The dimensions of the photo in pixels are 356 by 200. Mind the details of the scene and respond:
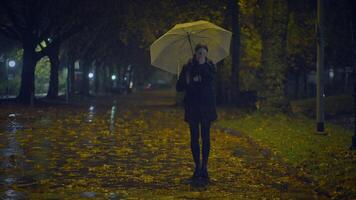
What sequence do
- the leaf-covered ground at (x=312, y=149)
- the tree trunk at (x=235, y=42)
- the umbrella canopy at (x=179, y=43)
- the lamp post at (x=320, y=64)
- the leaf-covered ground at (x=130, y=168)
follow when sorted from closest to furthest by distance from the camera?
the leaf-covered ground at (x=130, y=168) < the leaf-covered ground at (x=312, y=149) < the umbrella canopy at (x=179, y=43) < the lamp post at (x=320, y=64) < the tree trunk at (x=235, y=42)

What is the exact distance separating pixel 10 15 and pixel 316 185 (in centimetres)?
3290

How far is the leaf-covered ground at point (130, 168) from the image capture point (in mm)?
9898

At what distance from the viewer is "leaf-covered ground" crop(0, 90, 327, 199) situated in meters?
9.90

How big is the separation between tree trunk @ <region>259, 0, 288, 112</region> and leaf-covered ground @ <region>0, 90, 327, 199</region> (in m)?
7.26

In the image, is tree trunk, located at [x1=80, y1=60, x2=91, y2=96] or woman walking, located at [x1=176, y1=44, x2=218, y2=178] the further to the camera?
tree trunk, located at [x1=80, y1=60, x2=91, y2=96]

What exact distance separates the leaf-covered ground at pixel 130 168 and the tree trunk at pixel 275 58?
286 inches

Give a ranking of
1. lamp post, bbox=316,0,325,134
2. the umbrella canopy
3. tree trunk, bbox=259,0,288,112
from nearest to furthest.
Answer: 1. the umbrella canopy
2. lamp post, bbox=316,0,325,134
3. tree trunk, bbox=259,0,288,112

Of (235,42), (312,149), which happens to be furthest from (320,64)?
(235,42)

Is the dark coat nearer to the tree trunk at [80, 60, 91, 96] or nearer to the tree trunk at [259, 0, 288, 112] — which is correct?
the tree trunk at [259, 0, 288, 112]

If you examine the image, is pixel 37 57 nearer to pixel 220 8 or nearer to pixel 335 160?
pixel 220 8

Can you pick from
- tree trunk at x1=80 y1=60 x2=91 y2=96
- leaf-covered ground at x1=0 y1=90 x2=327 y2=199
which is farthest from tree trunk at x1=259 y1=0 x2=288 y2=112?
tree trunk at x1=80 y1=60 x2=91 y2=96

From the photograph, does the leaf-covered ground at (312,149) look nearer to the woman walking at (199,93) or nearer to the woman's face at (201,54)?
the woman walking at (199,93)

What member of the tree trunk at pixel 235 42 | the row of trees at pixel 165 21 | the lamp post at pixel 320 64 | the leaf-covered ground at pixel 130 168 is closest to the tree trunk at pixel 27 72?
the row of trees at pixel 165 21

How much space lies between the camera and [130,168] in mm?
12820
